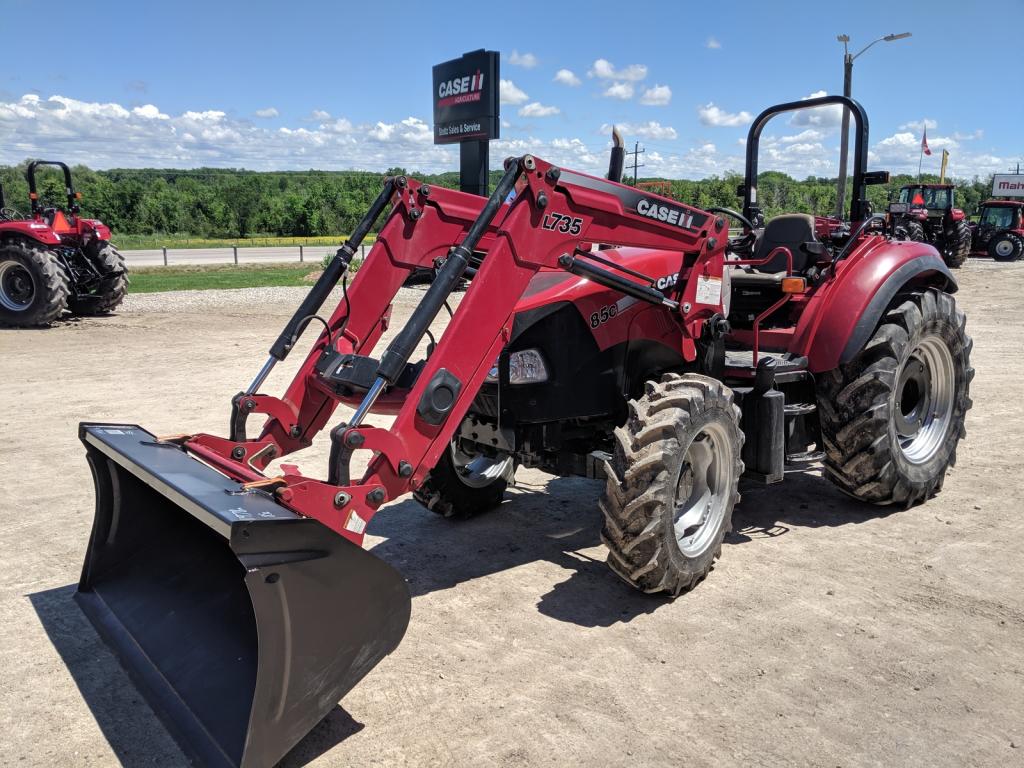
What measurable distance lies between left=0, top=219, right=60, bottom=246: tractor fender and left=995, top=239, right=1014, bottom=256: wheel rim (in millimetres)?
27726

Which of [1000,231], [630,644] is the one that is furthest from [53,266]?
[1000,231]

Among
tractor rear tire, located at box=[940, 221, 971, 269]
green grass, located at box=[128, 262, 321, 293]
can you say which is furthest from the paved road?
tractor rear tire, located at box=[940, 221, 971, 269]

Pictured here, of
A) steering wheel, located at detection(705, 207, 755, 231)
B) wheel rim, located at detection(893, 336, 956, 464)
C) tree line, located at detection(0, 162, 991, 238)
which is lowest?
wheel rim, located at detection(893, 336, 956, 464)

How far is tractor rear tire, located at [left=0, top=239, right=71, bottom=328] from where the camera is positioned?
13.1m

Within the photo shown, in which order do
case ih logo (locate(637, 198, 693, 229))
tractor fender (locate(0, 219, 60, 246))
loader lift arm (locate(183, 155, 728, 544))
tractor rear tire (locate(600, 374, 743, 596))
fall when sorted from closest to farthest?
loader lift arm (locate(183, 155, 728, 544))
tractor rear tire (locate(600, 374, 743, 596))
case ih logo (locate(637, 198, 693, 229))
tractor fender (locate(0, 219, 60, 246))

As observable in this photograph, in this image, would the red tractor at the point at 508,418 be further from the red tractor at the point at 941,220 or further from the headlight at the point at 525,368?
the red tractor at the point at 941,220

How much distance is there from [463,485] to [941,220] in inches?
991

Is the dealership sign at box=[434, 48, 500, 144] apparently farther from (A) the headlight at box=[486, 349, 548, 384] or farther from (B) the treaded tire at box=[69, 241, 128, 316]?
(A) the headlight at box=[486, 349, 548, 384]

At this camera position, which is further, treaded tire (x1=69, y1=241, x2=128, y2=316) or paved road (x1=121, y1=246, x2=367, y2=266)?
paved road (x1=121, y1=246, x2=367, y2=266)

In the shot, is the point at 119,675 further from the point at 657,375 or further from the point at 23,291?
the point at 23,291

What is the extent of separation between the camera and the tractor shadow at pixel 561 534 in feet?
13.9

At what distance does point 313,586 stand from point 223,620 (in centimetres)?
87

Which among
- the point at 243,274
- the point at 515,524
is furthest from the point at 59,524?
the point at 243,274

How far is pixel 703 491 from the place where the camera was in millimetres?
4484
